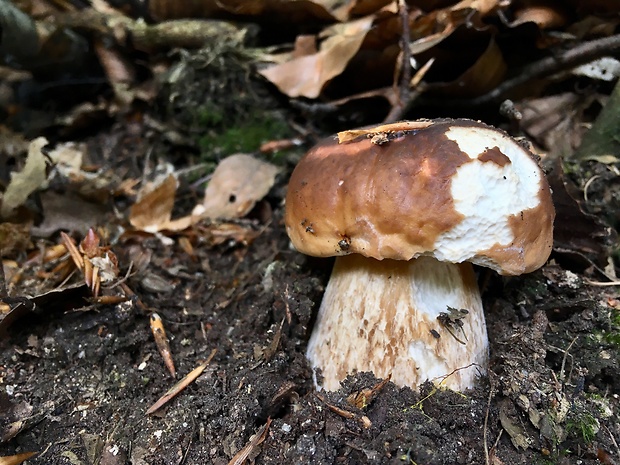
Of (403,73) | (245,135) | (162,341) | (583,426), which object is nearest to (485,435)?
(583,426)

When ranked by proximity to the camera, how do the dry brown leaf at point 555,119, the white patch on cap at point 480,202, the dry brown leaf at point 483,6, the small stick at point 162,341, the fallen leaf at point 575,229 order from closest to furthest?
the white patch on cap at point 480,202
the small stick at point 162,341
the fallen leaf at point 575,229
the dry brown leaf at point 483,6
the dry brown leaf at point 555,119

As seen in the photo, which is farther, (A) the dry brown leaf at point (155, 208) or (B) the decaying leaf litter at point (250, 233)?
(A) the dry brown leaf at point (155, 208)

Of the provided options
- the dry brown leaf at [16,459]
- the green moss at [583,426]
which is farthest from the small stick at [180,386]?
the green moss at [583,426]

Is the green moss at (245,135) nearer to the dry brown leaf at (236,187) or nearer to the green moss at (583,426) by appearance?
the dry brown leaf at (236,187)

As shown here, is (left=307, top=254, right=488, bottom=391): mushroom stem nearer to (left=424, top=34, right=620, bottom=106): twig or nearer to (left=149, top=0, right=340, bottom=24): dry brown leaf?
(left=424, top=34, right=620, bottom=106): twig

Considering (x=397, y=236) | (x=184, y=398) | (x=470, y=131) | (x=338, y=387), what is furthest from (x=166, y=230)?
(x=470, y=131)

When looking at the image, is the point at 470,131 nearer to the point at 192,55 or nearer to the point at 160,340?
the point at 160,340
